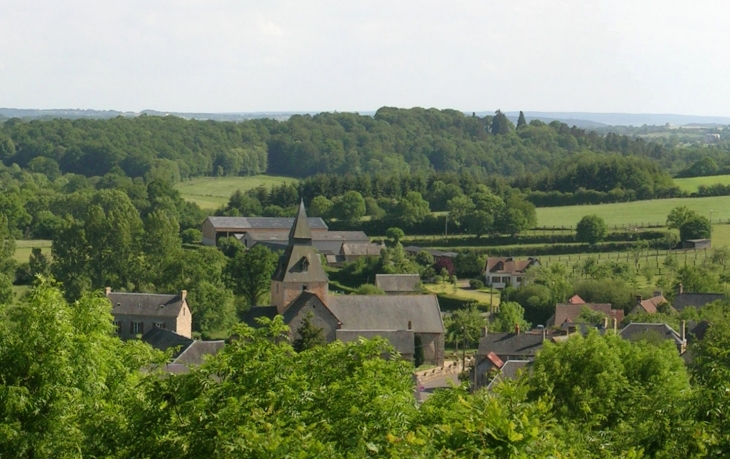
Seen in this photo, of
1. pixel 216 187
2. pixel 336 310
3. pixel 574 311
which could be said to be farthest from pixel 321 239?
pixel 216 187

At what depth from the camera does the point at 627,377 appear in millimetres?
32281

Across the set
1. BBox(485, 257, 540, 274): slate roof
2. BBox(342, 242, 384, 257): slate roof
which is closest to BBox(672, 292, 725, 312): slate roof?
BBox(485, 257, 540, 274): slate roof

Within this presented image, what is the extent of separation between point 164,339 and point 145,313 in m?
6.70

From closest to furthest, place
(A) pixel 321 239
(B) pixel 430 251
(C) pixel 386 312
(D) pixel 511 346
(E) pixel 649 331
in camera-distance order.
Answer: (E) pixel 649 331, (D) pixel 511 346, (C) pixel 386 312, (B) pixel 430 251, (A) pixel 321 239

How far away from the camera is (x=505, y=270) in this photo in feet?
267

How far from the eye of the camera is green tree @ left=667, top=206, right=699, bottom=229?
3548 inches

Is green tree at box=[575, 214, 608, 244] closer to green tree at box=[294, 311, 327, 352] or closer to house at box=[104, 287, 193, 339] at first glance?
house at box=[104, 287, 193, 339]

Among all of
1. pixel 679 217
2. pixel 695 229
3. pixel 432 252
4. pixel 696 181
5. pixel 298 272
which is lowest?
pixel 432 252

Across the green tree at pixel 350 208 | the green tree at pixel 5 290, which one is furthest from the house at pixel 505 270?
the green tree at pixel 5 290

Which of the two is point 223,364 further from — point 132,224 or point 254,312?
point 132,224

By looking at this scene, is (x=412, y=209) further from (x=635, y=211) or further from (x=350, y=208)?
(x=635, y=211)

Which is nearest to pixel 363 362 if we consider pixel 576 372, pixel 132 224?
pixel 576 372

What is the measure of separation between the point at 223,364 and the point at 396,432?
2831 millimetres

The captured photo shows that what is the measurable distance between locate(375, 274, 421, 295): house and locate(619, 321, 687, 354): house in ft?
79.3
